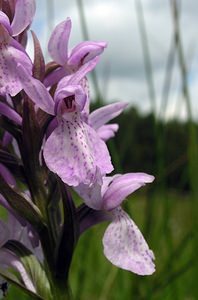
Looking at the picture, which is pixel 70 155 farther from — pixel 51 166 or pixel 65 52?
pixel 65 52

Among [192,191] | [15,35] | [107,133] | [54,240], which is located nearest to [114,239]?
[54,240]

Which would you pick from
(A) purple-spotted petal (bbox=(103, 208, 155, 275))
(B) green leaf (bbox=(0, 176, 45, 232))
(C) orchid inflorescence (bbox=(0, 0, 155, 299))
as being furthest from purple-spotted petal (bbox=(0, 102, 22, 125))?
(A) purple-spotted petal (bbox=(103, 208, 155, 275))

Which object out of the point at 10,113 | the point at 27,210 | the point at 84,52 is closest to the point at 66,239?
the point at 27,210

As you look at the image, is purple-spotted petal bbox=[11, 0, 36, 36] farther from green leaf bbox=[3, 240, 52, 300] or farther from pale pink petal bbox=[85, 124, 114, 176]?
green leaf bbox=[3, 240, 52, 300]

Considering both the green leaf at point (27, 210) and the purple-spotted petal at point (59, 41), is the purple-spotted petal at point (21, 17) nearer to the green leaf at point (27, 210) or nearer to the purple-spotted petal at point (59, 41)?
the purple-spotted petal at point (59, 41)

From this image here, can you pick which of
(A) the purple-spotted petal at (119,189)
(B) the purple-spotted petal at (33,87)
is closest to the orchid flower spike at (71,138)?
(B) the purple-spotted petal at (33,87)

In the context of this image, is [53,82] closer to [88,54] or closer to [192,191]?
[88,54]
